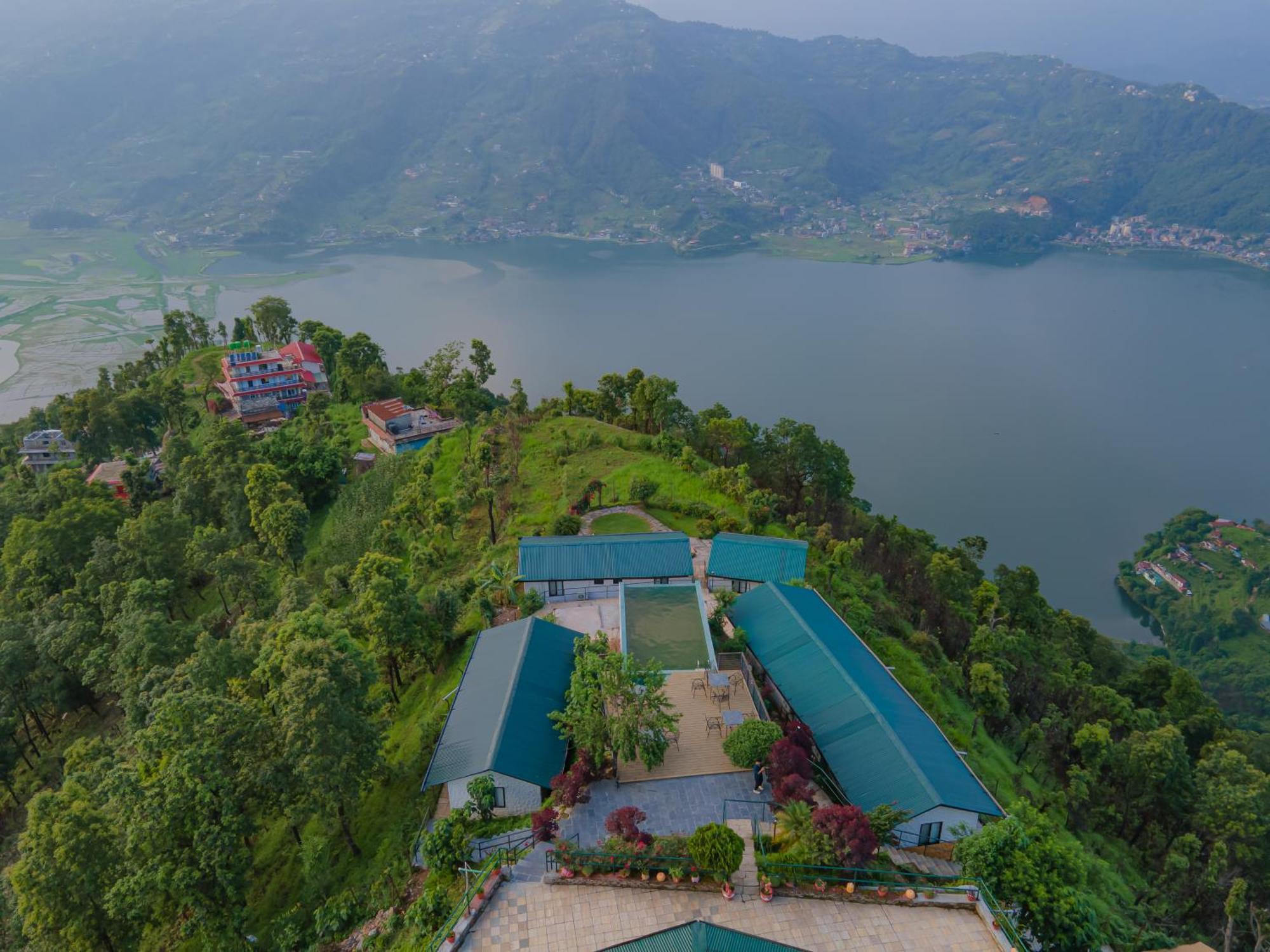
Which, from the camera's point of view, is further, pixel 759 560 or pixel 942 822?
pixel 759 560

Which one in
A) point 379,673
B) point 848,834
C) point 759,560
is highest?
point 848,834

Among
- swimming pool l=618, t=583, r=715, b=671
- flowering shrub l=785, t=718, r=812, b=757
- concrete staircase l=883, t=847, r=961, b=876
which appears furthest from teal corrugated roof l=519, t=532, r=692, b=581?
concrete staircase l=883, t=847, r=961, b=876

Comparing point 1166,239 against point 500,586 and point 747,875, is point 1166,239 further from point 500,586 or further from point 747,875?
point 747,875

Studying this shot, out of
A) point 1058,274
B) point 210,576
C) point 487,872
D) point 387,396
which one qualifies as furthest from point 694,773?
point 1058,274

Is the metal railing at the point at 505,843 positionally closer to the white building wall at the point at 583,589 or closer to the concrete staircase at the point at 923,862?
the concrete staircase at the point at 923,862

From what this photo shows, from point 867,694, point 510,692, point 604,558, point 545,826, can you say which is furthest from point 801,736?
point 604,558

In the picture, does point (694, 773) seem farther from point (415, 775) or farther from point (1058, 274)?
point (1058, 274)
